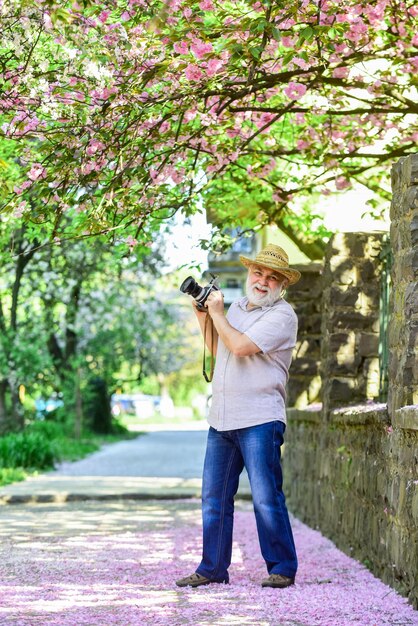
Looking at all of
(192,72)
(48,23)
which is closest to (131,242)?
(192,72)

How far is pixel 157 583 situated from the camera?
23.5ft

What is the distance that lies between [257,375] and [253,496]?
665mm

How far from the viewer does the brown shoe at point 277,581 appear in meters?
6.94

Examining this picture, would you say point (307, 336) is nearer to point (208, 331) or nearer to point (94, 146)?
point (94, 146)

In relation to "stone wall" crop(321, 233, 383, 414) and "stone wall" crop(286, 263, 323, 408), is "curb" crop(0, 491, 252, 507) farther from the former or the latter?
"stone wall" crop(321, 233, 383, 414)

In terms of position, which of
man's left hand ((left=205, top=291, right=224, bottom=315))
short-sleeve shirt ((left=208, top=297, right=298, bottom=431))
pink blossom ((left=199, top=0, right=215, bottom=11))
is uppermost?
pink blossom ((left=199, top=0, right=215, bottom=11))

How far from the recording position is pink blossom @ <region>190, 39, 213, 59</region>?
776 cm

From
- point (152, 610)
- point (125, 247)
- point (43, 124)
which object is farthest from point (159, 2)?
point (152, 610)

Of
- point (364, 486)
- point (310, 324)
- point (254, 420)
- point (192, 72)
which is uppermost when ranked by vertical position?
point (192, 72)

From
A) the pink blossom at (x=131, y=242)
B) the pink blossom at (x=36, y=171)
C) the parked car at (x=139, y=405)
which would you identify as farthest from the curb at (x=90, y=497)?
the parked car at (x=139, y=405)

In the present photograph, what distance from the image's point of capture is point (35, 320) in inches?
1000

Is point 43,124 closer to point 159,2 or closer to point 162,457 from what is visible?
point 159,2

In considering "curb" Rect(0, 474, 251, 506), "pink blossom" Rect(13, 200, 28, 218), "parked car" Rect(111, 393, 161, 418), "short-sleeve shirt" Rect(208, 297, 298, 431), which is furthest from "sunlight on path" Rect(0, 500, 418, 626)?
"parked car" Rect(111, 393, 161, 418)

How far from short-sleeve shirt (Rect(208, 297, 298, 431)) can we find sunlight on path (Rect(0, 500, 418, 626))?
0.94 m
